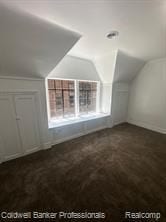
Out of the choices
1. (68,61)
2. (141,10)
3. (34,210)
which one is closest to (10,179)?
(34,210)

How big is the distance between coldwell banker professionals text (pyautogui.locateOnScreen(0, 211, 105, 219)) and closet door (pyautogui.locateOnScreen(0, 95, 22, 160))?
1.16 metres

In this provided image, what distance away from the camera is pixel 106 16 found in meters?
1.42

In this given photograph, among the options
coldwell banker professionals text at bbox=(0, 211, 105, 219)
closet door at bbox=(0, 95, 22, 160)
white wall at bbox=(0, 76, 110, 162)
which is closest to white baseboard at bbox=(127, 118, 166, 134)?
white wall at bbox=(0, 76, 110, 162)

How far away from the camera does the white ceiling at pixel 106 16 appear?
3.93 feet

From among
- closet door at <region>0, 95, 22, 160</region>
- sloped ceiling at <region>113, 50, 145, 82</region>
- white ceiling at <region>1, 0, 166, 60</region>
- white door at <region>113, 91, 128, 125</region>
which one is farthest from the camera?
white door at <region>113, 91, 128, 125</region>

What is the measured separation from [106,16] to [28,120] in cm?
234

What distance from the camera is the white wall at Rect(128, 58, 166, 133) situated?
3477mm

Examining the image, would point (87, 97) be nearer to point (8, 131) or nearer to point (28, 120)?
point (28, 120)

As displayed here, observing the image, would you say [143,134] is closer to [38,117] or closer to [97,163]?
[97,163]

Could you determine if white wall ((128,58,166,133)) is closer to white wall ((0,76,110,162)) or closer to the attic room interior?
the attic room interior

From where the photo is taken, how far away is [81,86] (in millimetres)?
3598

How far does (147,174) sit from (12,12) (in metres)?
3.04

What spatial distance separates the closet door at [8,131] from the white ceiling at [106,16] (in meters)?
1.58

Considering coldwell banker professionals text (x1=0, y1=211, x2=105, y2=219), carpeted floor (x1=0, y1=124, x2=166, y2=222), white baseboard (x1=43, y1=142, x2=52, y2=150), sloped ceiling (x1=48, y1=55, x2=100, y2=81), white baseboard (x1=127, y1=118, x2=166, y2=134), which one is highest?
sloped ceiling (x1=48, y1=55, x2=100, y2=81)
